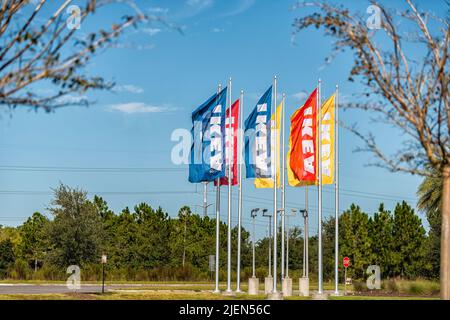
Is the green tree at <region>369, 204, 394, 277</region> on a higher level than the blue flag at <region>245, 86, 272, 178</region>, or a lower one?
lower

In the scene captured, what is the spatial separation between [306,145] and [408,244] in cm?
3595

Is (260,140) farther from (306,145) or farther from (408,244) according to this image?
(408,244)

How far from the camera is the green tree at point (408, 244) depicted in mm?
67875

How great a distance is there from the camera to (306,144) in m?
35.8

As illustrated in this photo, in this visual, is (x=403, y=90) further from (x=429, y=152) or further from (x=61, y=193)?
(x=61, y=193)

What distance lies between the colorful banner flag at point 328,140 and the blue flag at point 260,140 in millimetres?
2808

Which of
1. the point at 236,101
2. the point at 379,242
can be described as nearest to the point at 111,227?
the point at 379,242

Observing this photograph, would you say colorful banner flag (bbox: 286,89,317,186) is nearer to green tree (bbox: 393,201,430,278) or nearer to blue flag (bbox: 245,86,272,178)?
blue flag (bbox: 245,86,272,178)

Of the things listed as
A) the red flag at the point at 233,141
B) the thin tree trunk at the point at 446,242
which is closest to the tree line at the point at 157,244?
the red flag at the point at 233,141

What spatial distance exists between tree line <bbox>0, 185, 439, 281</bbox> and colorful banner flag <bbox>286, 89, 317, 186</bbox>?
94.1 feet

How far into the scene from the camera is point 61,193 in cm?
6122

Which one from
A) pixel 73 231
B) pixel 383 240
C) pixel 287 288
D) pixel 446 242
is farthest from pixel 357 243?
pixel 446 242

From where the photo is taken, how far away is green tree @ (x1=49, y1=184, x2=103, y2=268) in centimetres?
5991

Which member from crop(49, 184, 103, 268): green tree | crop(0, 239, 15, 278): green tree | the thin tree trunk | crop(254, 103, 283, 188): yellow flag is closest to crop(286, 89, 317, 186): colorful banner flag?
crop(254, 103, 283, 188): yellow flag
